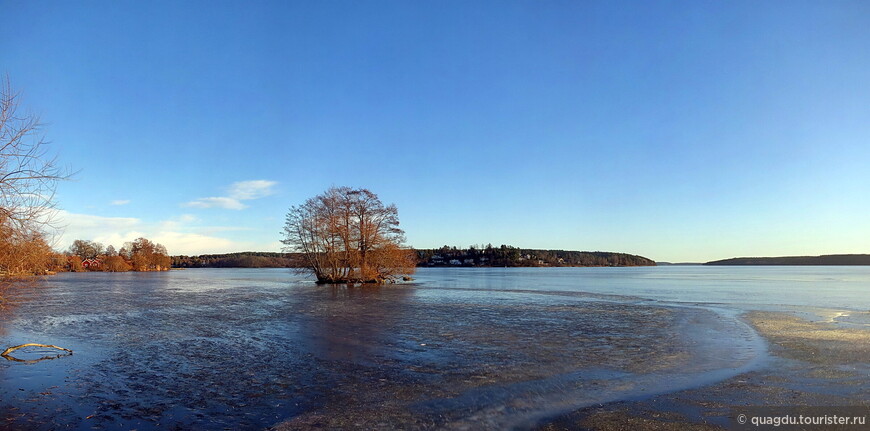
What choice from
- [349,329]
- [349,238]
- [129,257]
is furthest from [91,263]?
[349,329]

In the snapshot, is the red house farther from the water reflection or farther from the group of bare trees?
the water reflection

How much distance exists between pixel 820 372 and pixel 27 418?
13455 millimetres

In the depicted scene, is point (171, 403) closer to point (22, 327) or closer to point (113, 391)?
point (113, 391)

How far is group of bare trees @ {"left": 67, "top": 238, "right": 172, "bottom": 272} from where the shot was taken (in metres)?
107

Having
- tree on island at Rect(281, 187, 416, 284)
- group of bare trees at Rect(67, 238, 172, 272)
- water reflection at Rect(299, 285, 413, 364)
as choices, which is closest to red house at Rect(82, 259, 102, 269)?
group of bare trees at Rect(67, 238, 172, 272)

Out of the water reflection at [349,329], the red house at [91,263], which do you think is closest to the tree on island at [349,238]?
the water reflection at [349,329]

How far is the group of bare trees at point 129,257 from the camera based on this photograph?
107150 mm

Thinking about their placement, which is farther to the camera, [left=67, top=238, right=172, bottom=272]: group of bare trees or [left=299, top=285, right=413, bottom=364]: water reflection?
[left=67, top=238, right=172, bottom=272]: group of bare trees

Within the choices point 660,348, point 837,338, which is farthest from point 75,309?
point 837,338

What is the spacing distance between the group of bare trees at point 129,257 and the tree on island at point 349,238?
3290 inches

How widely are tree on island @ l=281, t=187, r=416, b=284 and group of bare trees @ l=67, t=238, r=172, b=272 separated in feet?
274

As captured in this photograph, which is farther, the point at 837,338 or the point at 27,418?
the point at 837,338

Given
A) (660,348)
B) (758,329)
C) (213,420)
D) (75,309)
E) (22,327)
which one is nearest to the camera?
(213,420)

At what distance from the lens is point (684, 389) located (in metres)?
8.11
